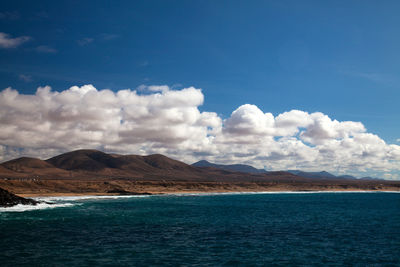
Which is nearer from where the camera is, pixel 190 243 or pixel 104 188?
pixel 190 243

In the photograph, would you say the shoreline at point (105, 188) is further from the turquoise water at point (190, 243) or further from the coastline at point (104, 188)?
the turquoise water at point (190, 243)

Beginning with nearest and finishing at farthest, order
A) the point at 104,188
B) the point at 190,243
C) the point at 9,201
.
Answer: the point at 190,243 → the point at 9,201 → the point at 104,188

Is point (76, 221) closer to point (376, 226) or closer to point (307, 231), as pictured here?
point (307, 231)

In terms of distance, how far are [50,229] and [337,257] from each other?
34190mm

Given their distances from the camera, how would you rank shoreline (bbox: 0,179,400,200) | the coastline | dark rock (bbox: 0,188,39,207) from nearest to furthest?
dark rock (bbox: 0,188,39,207), shoreline (bbox: 0,179,400,200), the coastline

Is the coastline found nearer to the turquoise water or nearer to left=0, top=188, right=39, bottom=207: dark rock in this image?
left=0, top=188, right=39, bottom=207: dark rock

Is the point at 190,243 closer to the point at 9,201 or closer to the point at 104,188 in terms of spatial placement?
the point at 9,201

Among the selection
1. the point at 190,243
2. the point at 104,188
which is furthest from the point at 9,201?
the point at 104,188

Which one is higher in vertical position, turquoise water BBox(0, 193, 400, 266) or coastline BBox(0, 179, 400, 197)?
turquoise water BBox(0, 193, 400, 266)

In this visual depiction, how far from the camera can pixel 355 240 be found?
39.4 meters

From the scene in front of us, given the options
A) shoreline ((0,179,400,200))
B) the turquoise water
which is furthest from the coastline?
the turquoise water

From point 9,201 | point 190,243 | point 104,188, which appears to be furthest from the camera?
point 104,188

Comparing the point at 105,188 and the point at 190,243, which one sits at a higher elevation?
the point at 190,243

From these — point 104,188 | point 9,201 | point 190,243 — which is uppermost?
point 190,243
